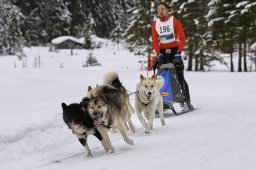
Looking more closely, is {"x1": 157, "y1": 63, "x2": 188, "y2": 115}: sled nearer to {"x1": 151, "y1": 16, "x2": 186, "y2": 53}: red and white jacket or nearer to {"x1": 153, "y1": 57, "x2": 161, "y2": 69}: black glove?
{"x1": 153, "y1": 57, "x2": 161, "y2": 69}: black glove

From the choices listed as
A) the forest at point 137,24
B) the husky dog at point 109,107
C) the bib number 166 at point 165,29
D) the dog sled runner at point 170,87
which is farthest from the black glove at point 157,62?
the forest at point 137,24

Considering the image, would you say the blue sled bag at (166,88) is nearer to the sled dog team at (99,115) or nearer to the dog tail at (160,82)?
the dog tail at (160,82)

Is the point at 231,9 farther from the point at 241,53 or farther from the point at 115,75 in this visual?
the point at 115,75

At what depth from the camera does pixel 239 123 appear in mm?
6828

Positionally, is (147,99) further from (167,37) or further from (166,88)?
(167,37)

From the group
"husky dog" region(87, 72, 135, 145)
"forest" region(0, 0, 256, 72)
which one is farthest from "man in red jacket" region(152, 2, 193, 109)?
"forest" region(0, 0, 256, 72)

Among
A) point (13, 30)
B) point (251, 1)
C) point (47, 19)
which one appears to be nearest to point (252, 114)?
point (251, 1)

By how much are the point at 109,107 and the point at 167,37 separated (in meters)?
3.21

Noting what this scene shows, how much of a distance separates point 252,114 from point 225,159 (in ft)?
12.0

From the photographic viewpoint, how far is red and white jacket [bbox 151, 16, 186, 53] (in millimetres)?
8156

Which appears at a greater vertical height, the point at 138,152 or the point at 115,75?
the point at 115,75

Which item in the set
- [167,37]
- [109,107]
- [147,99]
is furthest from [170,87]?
[109,107]

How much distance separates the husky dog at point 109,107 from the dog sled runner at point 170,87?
163cm

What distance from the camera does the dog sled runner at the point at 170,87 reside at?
832 centimetres
